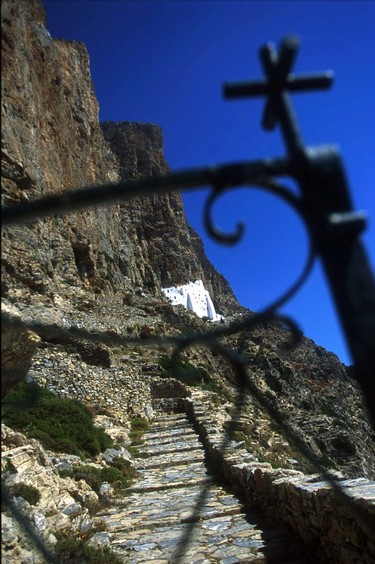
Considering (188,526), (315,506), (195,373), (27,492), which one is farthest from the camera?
(195,373)

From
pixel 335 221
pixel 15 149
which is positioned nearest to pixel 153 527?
pixel 335 221

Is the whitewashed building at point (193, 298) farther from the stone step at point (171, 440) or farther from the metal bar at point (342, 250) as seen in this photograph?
the metal bar at point (342, 250)

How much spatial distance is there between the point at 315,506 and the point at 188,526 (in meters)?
1.96

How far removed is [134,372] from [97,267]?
14.1m

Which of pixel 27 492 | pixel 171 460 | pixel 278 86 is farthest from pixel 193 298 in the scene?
pixel 278 86

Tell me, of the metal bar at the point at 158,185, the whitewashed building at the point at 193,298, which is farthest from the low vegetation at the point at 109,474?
the whitewashed building at the point at 193,298

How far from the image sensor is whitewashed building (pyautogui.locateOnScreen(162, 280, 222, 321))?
56.5 metres

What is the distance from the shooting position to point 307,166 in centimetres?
151

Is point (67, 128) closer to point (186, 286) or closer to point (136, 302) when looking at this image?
point (136, 302)

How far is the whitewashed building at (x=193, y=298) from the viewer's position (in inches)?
2223

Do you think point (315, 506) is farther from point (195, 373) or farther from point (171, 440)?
point (195, 373)

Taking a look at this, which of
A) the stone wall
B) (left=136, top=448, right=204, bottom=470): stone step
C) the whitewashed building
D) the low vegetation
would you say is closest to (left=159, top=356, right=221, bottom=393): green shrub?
(left=136, top=448, right=204, bottom=470): stone step

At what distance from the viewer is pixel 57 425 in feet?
28.1

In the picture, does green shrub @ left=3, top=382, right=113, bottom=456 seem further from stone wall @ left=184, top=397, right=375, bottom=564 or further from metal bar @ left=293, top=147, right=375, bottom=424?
metal bar @ left=293, top=147, right=375, bottom=424
